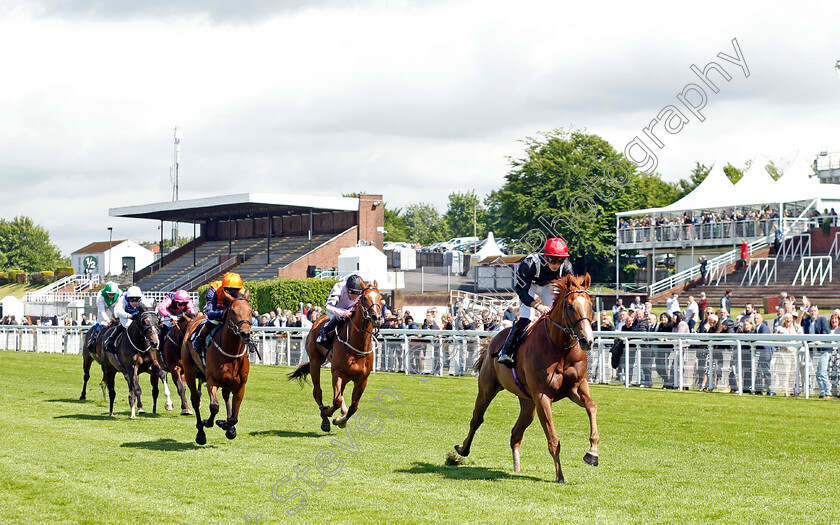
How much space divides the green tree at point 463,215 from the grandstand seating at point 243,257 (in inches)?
2066

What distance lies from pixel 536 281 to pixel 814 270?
1092 inches

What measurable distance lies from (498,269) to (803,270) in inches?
628

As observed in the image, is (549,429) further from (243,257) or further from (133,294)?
(243,257)

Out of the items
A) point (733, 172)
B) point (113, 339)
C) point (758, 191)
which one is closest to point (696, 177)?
point (733, 172)

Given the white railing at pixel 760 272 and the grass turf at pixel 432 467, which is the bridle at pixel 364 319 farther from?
the white railing at pixel 760 272

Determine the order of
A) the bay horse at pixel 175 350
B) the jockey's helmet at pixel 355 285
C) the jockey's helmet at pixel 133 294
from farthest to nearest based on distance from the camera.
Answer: the jockey's helmet at pixel 133 294 → the bay horse at pixel 175 350 → the jockey's helmet at pixel 355 285

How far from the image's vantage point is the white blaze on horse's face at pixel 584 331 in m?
7.52

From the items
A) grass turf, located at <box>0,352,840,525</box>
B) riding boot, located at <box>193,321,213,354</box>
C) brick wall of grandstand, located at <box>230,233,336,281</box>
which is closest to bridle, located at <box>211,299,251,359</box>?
riding boot, located at <box>193,321,213,354</box>

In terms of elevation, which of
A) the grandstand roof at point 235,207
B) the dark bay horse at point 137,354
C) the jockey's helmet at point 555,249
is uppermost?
the grandstand roof at point 235,207

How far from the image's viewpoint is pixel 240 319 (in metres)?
10.2

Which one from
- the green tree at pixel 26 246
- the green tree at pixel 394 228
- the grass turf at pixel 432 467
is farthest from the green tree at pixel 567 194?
the green tree at pixel 26 246

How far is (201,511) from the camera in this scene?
6969mm

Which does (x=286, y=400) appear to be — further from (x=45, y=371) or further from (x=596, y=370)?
(x=45, y=371)

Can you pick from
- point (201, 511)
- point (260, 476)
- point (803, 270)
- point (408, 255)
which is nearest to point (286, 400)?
point (260, 476)
